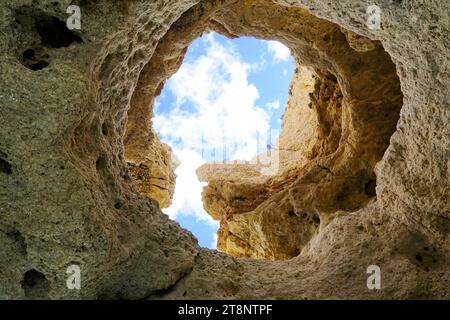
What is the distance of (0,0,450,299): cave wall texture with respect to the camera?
3.47 meters

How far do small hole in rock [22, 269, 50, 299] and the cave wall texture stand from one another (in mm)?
12

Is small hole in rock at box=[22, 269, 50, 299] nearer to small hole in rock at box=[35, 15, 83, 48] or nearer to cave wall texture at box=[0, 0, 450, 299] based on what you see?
cave wall texture at box=[0, 0, 450, 299]

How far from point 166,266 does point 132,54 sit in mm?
2370

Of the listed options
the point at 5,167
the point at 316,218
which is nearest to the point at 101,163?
the point at 5,167

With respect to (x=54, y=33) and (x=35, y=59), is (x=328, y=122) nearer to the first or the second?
(x=54, y=33)

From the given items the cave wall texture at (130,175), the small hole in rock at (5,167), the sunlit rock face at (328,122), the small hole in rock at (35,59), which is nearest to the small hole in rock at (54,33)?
the cave wall texture at (130,175)

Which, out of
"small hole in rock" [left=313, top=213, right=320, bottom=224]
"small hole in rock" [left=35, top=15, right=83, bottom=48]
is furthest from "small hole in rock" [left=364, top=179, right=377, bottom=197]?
"small hole in rock" [left=35, top=15, right=83, bottom=48]

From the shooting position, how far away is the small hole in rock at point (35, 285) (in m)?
3.67

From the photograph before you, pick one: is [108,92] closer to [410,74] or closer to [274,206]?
[410,74]

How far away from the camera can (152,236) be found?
4.70m

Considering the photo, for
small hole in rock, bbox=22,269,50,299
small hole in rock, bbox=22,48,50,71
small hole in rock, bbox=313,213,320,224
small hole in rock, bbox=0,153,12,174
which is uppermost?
small hole in rock, bbox=22,48,50,71

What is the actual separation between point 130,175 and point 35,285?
6.00ft

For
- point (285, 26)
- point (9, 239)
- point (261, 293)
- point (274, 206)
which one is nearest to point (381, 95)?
point (285, 26)
